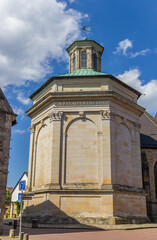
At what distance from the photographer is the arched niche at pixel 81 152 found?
Answer: 23844 mm

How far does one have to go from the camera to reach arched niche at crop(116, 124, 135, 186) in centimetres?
2500

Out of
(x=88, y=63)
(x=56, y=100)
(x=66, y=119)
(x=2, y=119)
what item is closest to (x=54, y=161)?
(x=66, y=119)

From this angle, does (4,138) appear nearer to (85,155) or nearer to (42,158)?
(85,155)

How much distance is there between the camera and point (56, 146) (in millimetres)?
24531

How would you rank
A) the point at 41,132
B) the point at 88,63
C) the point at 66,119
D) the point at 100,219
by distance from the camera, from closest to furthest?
the point at 100,219 → the point at 66,119 → the point at 41,132 → the point at 88,63

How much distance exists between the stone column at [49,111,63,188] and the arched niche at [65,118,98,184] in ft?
2.65

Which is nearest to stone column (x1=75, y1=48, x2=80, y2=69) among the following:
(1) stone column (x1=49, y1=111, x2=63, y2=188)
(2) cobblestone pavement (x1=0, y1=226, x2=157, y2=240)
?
(1) stone column (x1=49, y1=111, x2=63, y2=188)

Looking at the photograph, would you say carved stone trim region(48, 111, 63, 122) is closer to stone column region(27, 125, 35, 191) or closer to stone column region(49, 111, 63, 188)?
stone column region(49, 111, 63, 188)

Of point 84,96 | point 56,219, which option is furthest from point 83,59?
point 56,219

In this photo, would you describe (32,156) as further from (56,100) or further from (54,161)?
(56,100)

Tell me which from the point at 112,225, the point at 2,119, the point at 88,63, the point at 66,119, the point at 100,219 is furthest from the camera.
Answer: the point at 88,63

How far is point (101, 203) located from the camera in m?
22.6

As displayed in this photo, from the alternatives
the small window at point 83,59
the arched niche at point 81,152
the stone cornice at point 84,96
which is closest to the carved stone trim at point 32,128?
the stone cornice at point 84,96

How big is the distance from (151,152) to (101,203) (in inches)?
560
